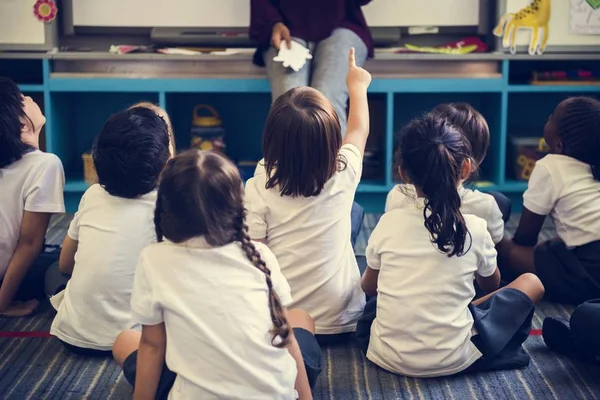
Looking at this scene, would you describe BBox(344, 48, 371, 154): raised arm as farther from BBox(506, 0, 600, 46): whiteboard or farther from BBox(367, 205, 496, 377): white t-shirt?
BBox(506, 0, 600, 46): whiteboard

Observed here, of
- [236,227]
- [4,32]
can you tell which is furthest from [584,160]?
[4,32]

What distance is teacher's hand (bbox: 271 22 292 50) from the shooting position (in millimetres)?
3166

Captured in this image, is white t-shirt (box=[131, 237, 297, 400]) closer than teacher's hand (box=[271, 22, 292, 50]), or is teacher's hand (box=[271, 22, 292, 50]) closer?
white t-shirt (box=[131, 237, 297, 400])

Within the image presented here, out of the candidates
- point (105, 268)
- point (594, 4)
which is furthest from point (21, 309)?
point (594, 4)

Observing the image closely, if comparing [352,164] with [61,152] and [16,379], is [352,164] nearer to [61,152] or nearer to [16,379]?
[16,379]

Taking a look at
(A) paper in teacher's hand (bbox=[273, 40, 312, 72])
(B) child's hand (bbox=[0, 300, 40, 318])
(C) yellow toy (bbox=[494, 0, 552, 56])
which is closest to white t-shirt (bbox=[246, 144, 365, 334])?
(B) child's hand (bbox=[0, 300, 40, 318])

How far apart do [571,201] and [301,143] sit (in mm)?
835

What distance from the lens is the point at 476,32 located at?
3.64 m

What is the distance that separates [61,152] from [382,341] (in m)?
2.15

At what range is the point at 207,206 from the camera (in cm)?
145

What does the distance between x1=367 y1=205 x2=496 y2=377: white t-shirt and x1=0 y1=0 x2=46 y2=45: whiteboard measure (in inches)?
82.6

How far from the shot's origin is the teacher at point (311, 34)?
3.14 meters

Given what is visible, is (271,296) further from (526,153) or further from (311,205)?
(526,153)

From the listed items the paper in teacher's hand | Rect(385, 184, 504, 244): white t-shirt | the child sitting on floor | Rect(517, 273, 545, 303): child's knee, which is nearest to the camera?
the child sitting on floor
